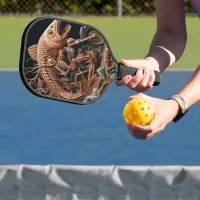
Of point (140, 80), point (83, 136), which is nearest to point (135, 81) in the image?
point (140, 80)

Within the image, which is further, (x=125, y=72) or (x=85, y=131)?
(x=85, y=131)

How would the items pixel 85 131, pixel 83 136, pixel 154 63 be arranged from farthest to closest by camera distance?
pixel 85 131 → pixel 83 136 → pixel 154 63

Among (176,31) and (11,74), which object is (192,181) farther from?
(11,74)

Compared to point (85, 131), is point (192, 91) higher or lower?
higher

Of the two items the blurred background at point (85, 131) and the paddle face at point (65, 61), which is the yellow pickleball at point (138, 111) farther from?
the blurred background at point (85, 131)

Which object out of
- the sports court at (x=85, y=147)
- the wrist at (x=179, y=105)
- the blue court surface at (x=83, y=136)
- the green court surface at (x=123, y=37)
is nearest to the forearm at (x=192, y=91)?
the wrist at (x=179, y=105)

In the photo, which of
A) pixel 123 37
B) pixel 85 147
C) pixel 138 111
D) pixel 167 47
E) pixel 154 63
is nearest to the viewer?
pixel 138 111

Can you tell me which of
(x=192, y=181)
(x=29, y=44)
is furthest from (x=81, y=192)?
(x=29, y=44)

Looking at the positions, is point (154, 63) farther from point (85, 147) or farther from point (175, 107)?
point (85, 147)

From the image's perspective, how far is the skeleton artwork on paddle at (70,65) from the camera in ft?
6.40

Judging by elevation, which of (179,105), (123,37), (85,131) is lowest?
(123,37)

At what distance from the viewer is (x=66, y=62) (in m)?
2.00

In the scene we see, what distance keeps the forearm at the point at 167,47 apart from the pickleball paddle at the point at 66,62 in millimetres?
139

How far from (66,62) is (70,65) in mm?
15
